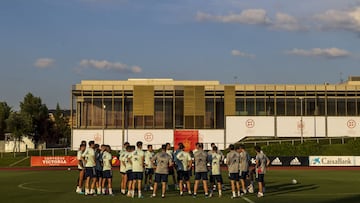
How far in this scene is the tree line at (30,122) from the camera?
286 feet

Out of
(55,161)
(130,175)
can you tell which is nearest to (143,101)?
(55,161)

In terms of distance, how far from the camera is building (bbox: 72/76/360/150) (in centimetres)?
7669

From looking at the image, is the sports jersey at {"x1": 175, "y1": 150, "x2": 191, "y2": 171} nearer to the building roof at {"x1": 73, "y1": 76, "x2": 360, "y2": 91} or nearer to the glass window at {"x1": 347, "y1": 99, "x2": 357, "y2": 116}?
the building roof at {"x1": 73, "y1": 76, "x2": 360, "y2": 91}

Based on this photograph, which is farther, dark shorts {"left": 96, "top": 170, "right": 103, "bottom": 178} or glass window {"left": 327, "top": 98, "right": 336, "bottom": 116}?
glass window {"left": 327, "top": 98, "right": 336, "bottom": 116}

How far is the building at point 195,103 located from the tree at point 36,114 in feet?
46.5

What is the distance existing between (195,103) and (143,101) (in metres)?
7.52

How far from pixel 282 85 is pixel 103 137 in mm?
27479

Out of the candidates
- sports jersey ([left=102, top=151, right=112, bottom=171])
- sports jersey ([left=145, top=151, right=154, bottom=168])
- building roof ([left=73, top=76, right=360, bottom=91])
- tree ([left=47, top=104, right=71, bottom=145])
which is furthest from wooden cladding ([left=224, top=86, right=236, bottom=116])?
sports jersey ([left=102, top=151, right=112, bottom=171])

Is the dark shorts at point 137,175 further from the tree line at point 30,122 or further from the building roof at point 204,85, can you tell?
the tree line at point 30,122

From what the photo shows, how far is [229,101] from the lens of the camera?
3036 inches

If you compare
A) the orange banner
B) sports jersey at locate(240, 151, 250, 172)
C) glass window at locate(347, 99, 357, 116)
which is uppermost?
glass window at locate(347, 99, 357, 116)

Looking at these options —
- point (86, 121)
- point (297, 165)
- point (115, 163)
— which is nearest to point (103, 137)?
point (86, 121)

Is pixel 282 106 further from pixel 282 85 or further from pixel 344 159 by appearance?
pixel 344 159

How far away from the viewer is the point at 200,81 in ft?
267
